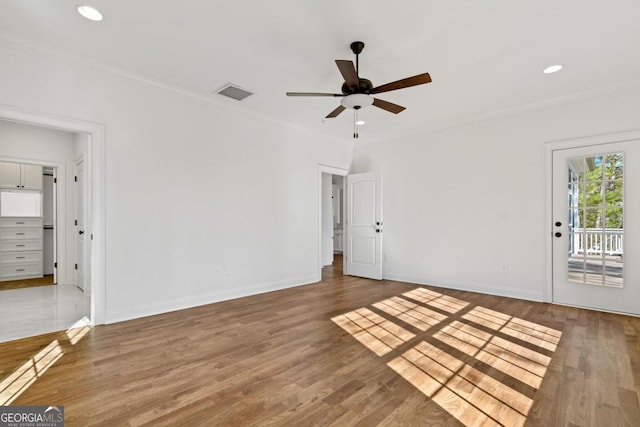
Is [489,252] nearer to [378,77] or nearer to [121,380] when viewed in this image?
[378,77]

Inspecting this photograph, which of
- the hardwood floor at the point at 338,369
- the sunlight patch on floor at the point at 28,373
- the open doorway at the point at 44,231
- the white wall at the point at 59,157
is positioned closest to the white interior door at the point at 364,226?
the hardwood floor at the point at 338,369

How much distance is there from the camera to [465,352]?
8.87ft

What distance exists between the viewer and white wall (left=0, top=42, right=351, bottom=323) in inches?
128

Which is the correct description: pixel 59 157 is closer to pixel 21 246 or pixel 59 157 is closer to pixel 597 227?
pixel 21 246

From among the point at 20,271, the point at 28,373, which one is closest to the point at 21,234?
the point at 20,271

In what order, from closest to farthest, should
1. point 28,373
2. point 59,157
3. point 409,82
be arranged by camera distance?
point 28,373 → point 409,82 → point 59,157

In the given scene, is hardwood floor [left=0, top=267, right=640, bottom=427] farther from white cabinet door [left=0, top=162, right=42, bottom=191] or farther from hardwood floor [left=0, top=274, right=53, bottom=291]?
white cabinet door [left=0, top=162, right=42, bottom=191]

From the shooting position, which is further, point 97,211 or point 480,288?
point 480,288

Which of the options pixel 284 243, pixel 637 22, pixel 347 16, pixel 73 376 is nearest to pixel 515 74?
pixel 637 22

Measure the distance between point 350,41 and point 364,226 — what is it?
3.86 m

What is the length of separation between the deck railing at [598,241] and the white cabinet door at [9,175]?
9344 mm

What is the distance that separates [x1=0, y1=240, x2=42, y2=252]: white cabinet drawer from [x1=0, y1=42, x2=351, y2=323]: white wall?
163 inches

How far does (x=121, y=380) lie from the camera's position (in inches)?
87.4

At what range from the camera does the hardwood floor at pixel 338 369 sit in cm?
186
